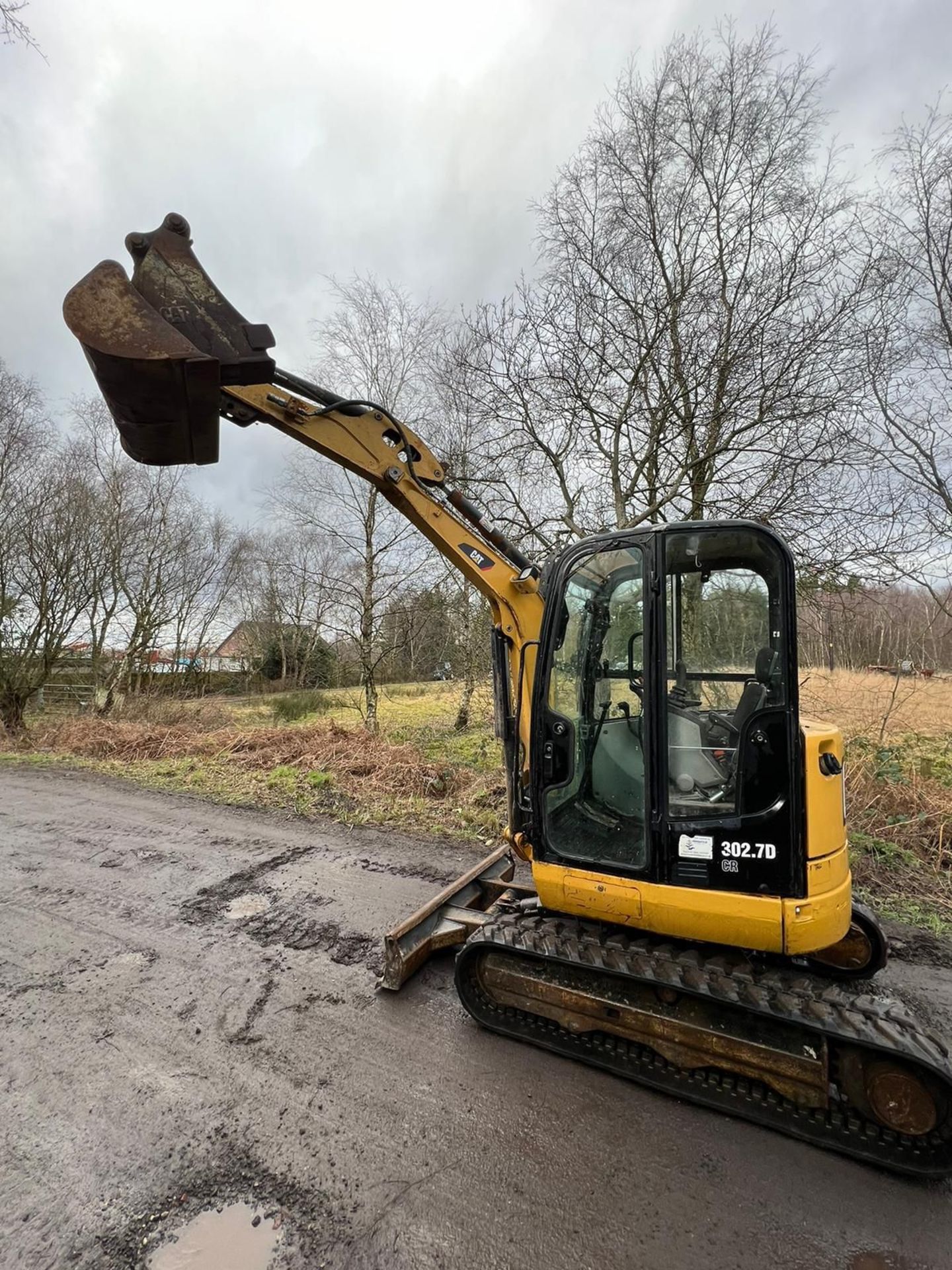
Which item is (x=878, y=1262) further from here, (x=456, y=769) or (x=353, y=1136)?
(x=456, y=769)

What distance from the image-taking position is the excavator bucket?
2486 millimetres

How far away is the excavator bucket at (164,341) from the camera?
2.49 meters

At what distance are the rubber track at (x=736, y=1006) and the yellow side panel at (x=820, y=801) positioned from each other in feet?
1.96

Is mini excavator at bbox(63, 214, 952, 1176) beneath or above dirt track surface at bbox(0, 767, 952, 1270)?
above

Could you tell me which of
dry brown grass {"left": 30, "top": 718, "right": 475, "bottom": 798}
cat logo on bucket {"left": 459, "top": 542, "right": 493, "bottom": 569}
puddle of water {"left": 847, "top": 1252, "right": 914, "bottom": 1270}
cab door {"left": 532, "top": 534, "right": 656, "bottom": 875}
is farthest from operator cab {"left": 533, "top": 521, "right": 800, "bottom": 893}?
dry brown grass {"left": 30, "top": 718, "right": 475, "bottom": 798}

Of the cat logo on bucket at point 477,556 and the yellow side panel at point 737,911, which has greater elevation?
the cat logo on bucket at point 477,556

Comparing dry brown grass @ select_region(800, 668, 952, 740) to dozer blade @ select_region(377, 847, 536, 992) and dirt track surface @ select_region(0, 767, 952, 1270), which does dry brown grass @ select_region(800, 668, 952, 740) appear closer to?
dirt track surface @ select_region(0, 767, 952, 1270)

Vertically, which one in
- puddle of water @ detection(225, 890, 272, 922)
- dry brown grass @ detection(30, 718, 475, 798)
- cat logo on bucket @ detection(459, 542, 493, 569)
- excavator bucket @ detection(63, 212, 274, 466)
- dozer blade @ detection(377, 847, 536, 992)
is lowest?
puddle of water @ detection(225, 890, 272, 922)

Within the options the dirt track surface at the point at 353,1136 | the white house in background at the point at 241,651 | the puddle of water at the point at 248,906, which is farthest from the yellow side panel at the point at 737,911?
the white house in background at the point at 241,651

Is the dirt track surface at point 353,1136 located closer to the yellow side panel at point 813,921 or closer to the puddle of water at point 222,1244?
the puddle of water at point 222,1244

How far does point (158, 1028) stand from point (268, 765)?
5.67 metres

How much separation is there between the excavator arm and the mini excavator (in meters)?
0.01

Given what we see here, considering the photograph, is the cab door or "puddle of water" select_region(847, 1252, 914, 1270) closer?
"puddle of water" select_region(847, 1252, 914, 1270)

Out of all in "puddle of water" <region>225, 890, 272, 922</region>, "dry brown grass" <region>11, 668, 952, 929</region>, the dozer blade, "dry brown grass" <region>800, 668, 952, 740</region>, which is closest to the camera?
the dozer blade
